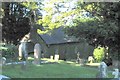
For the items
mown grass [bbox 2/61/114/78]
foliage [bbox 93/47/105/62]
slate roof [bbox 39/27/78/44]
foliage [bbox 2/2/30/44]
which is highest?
foliage [bbox 2/2/30/44]

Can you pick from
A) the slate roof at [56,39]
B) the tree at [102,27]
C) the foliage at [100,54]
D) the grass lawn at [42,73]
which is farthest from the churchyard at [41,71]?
the slate roof at [56,39]

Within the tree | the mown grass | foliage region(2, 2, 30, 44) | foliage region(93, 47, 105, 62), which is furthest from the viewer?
foliage region(2, 2, 30, 44)

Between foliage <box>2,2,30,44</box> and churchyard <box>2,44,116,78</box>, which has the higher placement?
foliage <box>2,2,30,44</box>

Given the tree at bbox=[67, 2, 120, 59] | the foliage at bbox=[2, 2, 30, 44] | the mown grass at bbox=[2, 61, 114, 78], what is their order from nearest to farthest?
the mown grass at bbox=[2, 61, 114, 78], the tree at bbox=[67, 2, 120, 59], the foliage at bbox=[2, 2, 30, 44]

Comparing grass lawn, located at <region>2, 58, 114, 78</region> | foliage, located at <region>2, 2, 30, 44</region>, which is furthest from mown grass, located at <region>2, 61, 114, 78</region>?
foliage, located at <region>2, 2, 30, 44</region>


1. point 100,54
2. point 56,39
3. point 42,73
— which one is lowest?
point 42,73

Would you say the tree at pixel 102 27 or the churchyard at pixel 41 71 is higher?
the tree at pixel 102 27

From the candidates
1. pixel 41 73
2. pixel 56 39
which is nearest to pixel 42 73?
pixel 41 73

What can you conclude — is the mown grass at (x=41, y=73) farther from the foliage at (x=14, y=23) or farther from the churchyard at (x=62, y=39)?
the foliage at (x=14, y=23)

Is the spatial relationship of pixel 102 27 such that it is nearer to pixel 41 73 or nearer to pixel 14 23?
pixel 41 73

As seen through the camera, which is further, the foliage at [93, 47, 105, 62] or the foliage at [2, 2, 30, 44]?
the foliage at [2, 2, 30, 44]

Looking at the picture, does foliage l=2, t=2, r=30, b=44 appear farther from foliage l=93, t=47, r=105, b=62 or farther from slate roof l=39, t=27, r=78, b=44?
foliage l=93, t=47, r=105, b=62

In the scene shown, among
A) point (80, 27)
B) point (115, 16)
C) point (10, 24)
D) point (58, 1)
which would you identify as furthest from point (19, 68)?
point (10, 24)

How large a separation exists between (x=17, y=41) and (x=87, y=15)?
14.9 m
